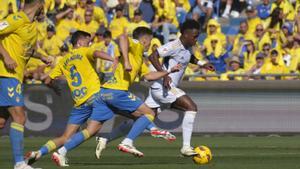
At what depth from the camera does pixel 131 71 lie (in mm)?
15297

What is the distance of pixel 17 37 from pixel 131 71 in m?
2.28

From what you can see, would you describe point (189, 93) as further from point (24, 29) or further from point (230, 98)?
point (24, 29)

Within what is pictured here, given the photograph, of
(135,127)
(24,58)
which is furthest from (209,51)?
(24,58)

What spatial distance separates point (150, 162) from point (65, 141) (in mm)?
1286

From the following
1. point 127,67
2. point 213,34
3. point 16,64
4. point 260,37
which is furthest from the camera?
point 213,34

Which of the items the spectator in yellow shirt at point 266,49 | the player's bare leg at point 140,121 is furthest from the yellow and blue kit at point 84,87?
the spectator in yellow shirt at point 266,49

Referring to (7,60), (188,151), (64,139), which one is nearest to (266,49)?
(188,151)

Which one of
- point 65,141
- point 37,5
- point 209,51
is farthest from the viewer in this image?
point 209,51

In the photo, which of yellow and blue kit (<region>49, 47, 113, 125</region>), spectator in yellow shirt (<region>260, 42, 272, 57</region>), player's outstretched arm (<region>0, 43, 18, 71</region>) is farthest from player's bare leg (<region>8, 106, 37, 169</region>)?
spectator in yellow shirt (<region>260, 42, 272, 57</region>)

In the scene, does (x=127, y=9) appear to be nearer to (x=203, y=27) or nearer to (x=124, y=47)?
(x=203, y=27)

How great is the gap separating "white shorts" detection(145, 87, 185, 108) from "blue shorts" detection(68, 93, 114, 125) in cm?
216

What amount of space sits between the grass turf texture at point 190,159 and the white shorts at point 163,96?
84 cm

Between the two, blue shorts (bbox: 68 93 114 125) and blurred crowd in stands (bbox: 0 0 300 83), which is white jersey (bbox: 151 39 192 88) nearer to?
blue shorts (bbox: 68 93 114 125)

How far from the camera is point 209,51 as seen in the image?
2675 cm
